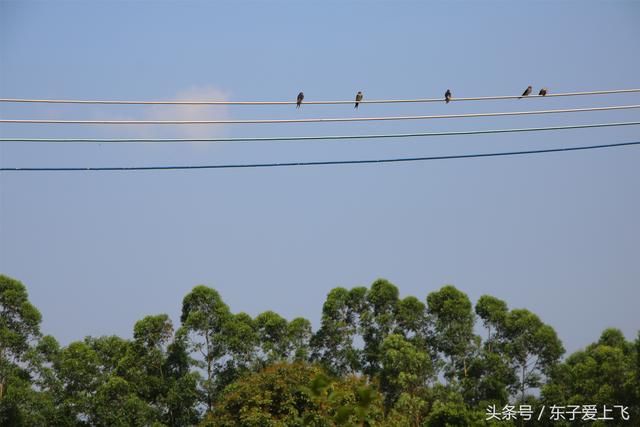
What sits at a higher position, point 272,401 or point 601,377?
point 601,377

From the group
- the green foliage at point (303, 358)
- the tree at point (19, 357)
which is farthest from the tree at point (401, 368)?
the tree at point (19, 357)

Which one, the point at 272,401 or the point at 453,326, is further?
the point at 453,326

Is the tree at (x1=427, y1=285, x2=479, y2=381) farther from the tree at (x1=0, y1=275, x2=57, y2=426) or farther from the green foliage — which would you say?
the tree at (x1=0, y1=275, x2=57, y2=426)

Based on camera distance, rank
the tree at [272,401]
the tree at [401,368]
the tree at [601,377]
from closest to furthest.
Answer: the tree at [272,401]
the tree at [601,377]
the tree at [401,368]

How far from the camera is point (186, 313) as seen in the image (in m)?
30.7

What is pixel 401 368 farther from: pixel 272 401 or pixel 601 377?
pixel 272 401

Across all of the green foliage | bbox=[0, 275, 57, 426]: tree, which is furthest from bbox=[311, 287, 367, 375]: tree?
bbox=[0, 275, 57, 426]: tree

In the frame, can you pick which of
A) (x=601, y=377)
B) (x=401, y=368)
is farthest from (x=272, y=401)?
(x=601, y=377)

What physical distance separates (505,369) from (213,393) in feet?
30.9

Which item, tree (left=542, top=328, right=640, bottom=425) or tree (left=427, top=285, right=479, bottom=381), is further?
tree (left=427, top=285, right=479, bottom=381)

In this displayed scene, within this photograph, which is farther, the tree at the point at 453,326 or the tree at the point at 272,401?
the tree at the point at 453,326

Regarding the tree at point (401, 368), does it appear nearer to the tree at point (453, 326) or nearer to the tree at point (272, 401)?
the tree at point (453, 326)

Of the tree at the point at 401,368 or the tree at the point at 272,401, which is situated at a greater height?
the tree at the point at 401,368

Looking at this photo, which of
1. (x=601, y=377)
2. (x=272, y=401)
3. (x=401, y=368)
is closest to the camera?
(x=272, y=401)
